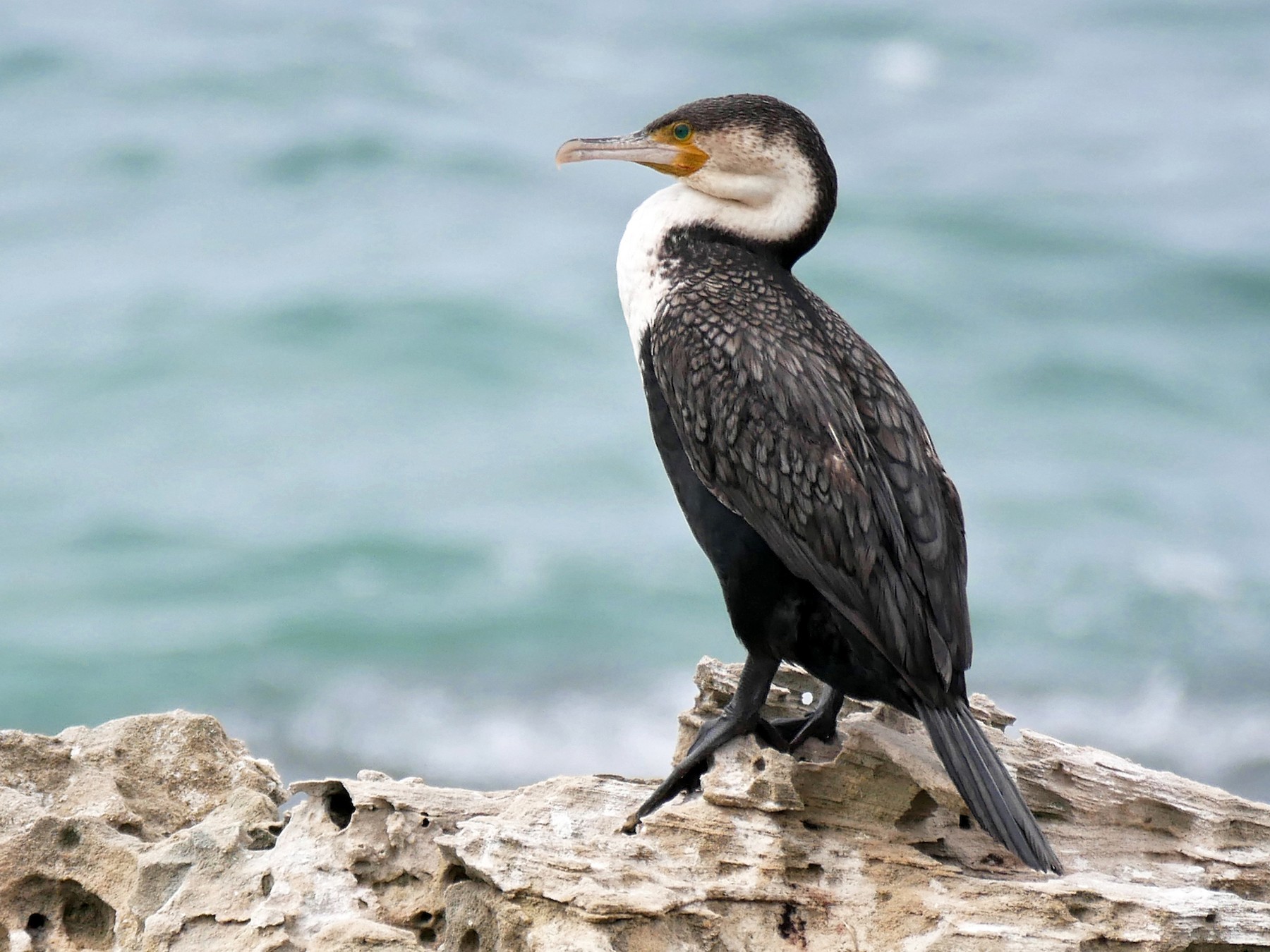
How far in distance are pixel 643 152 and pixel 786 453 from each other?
38.7 inches

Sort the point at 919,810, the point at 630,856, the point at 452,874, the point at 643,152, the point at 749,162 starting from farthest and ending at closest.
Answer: the point at 643,152 → the point at 749,162 → the point at 919,810 → the point at 452,874 → the point at 630,856

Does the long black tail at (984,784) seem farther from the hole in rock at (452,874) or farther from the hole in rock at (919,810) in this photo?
the hole in rock at (452,874)

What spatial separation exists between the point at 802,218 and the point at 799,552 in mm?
956

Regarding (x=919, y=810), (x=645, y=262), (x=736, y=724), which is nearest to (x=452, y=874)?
(x=736, y=724)

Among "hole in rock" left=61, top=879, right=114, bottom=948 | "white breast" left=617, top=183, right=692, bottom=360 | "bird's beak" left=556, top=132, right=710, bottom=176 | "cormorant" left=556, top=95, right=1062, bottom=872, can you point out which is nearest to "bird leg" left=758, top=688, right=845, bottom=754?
"cormorant" left=556, top=95, right=1062, bottom=872

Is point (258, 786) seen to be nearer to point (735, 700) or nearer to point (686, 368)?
point (735, 700)

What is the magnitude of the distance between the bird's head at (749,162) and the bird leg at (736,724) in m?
1.13

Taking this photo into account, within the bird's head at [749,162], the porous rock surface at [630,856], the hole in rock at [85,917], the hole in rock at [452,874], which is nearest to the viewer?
the porous rock surface at [630,856]

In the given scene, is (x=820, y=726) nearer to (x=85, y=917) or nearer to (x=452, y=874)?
(x=452, y=874)

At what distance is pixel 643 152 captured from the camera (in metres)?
4.16

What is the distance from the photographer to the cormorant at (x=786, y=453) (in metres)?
3.69

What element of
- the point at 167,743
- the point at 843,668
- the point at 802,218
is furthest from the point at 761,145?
the point at 167,743

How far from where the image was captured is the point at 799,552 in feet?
12.3

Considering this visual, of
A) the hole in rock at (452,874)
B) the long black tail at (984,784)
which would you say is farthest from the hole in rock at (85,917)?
the long black tail at (984,784)
